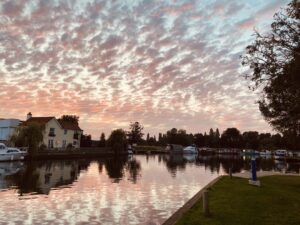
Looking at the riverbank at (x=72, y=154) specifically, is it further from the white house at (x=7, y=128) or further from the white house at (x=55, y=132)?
the white house at (x=7, y=128)

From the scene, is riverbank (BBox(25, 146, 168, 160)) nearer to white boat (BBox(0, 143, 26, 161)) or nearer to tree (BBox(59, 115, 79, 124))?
white boat (BBox(0, 143, 26, 161))

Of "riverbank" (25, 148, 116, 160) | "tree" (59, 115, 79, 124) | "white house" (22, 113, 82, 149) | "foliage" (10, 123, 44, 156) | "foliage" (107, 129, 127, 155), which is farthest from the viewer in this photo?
"tree" (59, 115, 79, 124)

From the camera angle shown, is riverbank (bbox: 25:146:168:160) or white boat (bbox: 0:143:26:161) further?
riverbank (bbox: 25:146:168:160)

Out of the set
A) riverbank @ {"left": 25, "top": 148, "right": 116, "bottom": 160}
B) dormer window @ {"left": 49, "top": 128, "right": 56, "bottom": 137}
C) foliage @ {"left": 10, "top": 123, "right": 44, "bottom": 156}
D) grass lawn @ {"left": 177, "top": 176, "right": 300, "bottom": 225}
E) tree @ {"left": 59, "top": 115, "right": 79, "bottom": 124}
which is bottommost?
grass lawn @ {"left": 177, "top": 176, "right": 300, "bottom": 225}

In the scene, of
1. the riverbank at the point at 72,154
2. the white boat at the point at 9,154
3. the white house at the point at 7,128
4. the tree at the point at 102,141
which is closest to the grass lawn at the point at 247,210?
the white boat at the point at 9,154

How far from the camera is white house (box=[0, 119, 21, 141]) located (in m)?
86.7

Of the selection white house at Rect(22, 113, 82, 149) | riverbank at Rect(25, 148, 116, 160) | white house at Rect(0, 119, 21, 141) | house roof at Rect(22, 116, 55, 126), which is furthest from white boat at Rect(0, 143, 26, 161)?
white house at Rect(0, 119, 21, 141)

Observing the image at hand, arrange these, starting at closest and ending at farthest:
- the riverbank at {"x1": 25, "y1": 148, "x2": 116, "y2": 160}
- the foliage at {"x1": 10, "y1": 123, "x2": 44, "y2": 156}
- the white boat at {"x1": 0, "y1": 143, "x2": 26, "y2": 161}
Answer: the white boat at {"x1": 0, "y1": 143, "x2": 26, "y2": 161} < the foliage at {"x1": 10, "y1": 123, "x2": 44, "y2": 156} < the riverbank at {"x1": 25, "y1": 148, "x2": 116, "y2": 160}

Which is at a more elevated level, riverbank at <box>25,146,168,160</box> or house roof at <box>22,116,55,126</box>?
house roof at <box>22,116,55,126</box>

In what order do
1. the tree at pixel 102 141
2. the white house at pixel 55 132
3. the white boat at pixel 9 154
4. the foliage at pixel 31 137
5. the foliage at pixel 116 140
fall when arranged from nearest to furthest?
the white boat at pixel 9 154, the foliage at pixel 31 137, the white house at pixel 55 132, the foliage at pixel 116 140, the tree at pixel 102 141

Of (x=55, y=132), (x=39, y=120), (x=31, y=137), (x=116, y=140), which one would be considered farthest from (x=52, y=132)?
(x=116, y=140)

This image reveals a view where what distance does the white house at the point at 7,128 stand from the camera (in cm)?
8669

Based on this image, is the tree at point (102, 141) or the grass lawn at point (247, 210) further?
the tree at point (102, 141)

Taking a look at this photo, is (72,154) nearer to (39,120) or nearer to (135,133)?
(39,120)
